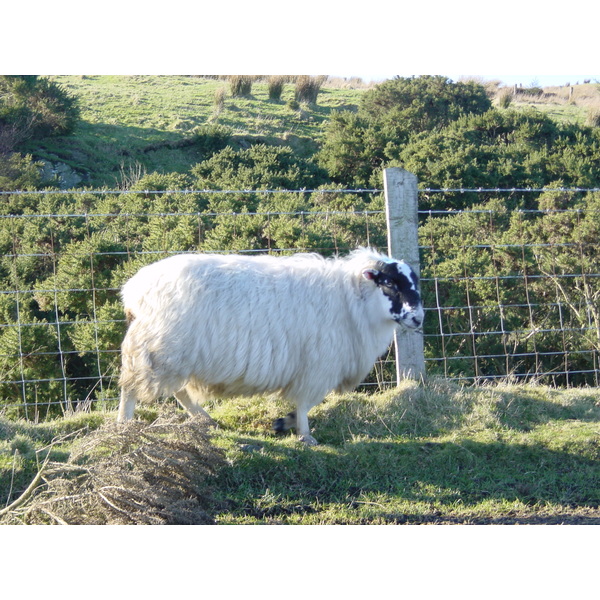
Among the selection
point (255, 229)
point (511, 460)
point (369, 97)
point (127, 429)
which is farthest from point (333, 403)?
point (369, 97)

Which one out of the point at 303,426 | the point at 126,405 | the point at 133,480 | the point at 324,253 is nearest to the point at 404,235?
the point at 303,426

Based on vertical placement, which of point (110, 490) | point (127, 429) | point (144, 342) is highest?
point (144, 342)

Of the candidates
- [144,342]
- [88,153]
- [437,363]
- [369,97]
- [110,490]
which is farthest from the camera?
[369,97]

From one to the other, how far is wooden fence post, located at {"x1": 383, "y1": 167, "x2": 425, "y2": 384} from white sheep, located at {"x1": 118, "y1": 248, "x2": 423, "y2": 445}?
2.63ft

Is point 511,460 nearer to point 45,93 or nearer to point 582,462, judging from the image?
point 582,462

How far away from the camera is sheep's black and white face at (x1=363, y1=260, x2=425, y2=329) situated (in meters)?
6.23

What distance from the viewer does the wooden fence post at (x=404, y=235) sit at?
7285 mm

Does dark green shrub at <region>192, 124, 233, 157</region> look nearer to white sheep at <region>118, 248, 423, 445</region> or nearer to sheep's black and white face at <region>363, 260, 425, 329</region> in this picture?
white sheep at <region>118, 248, 423, 445</region>

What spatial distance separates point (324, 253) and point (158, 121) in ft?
51.8

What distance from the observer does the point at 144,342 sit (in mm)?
5762

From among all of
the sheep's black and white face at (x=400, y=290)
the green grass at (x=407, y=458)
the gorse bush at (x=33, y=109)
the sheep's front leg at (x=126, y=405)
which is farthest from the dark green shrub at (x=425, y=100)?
the sheep's front leg at (x=126, y=405)

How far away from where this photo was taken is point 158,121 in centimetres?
2369

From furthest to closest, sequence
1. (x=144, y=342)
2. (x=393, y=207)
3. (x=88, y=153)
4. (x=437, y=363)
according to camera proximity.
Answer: (x=88, y=153) < (x=437, y=363) < (x=393, y=207) < (x=144, y=342)

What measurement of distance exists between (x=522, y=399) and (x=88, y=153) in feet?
57.3
